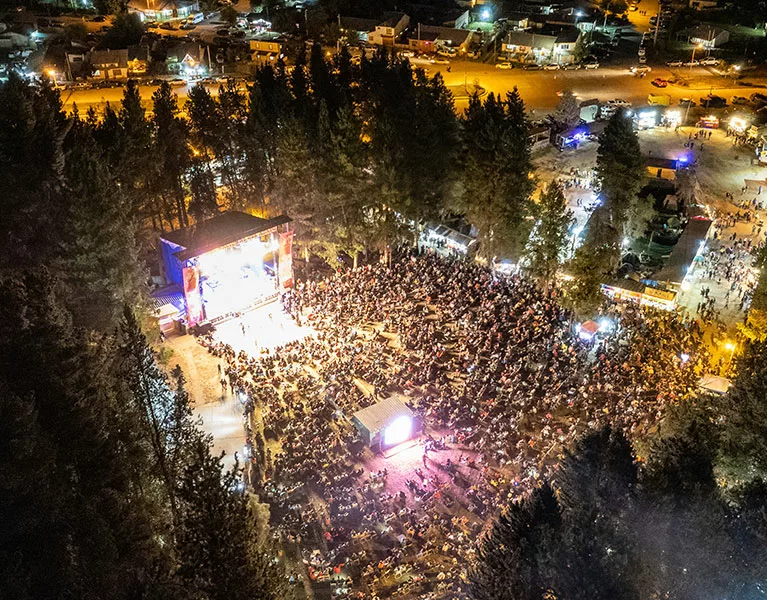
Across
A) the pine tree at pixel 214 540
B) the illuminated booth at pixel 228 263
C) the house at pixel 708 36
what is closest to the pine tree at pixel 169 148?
the illuminated booth at pixel 228 263

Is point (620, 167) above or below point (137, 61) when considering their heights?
below

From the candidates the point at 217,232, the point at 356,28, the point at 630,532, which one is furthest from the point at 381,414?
the point at 356,28

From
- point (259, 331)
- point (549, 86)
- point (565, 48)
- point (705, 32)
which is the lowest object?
point (259, 331)

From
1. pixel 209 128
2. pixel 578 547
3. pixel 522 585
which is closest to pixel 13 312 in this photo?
pixel 522 585

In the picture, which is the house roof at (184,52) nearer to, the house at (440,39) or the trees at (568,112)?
the house at (440,39)

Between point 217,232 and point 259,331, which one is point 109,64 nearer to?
point 217,232

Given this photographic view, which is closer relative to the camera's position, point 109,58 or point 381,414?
point 381,414
